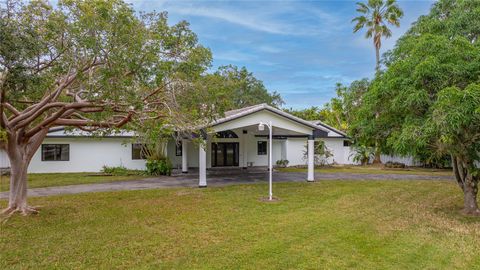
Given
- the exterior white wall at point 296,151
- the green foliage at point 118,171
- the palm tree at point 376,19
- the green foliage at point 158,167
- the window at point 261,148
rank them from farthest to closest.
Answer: the palm tree at point 376,19
the exterior white wall at point 296,151
the window at point 261,148
the green foliage at point 118,171
the green foliage at point 158,167

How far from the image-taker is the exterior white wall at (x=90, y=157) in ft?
68.0

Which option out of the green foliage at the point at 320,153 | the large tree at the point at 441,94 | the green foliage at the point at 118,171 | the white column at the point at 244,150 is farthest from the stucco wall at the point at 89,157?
the large tree at the point at 441,94

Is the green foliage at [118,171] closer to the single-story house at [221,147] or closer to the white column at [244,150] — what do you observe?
the single-story house at [221,147]

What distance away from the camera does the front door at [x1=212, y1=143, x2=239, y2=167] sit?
81.0ft

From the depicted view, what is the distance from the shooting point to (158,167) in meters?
20.1

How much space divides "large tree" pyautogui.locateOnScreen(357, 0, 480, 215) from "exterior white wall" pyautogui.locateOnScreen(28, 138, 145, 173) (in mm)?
16456

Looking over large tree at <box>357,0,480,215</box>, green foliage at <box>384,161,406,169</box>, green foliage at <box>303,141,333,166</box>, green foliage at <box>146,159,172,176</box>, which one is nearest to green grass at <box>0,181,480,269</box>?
large tree at <box>357,0,480,215</box>

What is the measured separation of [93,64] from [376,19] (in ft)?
85.0

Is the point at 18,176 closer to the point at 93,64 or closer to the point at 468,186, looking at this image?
the point at 93,64

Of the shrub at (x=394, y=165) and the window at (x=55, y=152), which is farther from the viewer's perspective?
the shrub at (x=394, y=165)

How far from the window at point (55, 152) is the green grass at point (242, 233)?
392 inches

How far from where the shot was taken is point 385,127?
9.84 metres

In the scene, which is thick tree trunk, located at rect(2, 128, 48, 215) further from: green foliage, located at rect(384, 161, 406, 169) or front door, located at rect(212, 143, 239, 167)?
green foliage, located at rect(384, 161, 406, 169)

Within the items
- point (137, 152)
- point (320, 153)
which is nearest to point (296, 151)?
point (320, 153)
